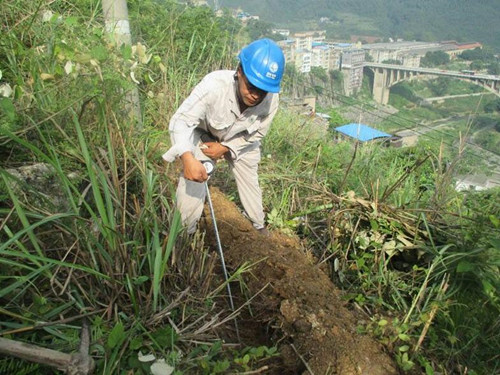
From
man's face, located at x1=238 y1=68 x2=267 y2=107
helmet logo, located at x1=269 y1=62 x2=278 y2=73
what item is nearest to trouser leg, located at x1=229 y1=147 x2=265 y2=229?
man's face, located at x1=238 y1=68 x2=267 y2=107

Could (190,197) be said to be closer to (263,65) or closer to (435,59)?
(263,65)

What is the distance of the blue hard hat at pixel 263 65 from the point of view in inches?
93.7

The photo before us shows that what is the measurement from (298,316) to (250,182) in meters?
1.41

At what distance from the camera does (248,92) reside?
2.54 meters

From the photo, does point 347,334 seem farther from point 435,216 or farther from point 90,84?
point 90,84

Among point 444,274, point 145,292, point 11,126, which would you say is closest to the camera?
point 145,292

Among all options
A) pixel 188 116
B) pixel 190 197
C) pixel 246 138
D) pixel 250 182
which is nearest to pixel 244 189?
pixel 250 182

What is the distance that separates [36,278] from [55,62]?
69.1 inches

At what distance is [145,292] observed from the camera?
1.88 metres

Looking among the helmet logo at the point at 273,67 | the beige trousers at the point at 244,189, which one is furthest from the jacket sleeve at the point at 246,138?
the helmet logo at the point at 273,67

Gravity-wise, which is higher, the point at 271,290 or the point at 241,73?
the point at 241,73

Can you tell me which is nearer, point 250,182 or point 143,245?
point 143,245

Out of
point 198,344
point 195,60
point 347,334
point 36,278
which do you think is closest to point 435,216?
point 347,334

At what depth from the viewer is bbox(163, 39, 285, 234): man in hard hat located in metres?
2.42
